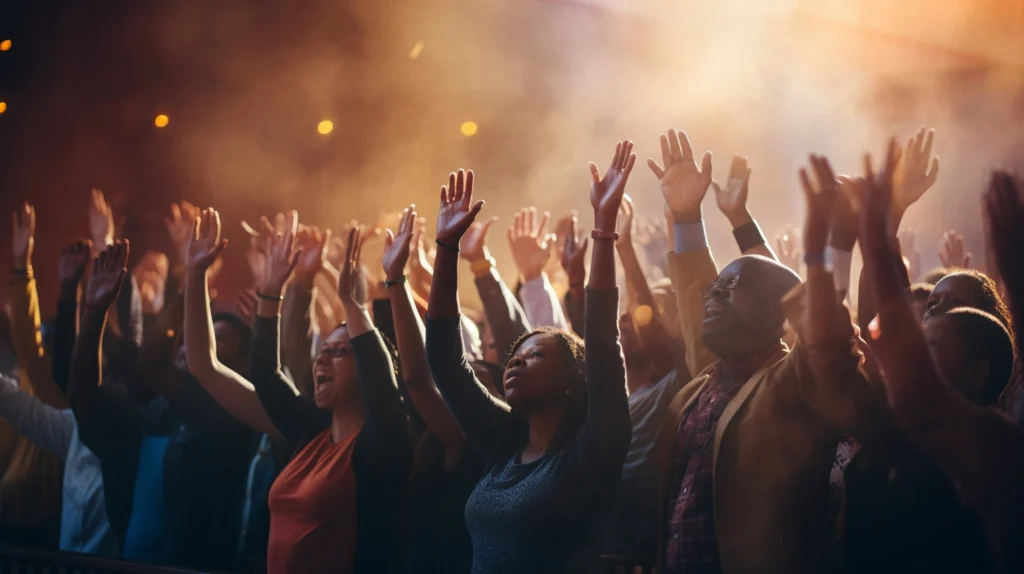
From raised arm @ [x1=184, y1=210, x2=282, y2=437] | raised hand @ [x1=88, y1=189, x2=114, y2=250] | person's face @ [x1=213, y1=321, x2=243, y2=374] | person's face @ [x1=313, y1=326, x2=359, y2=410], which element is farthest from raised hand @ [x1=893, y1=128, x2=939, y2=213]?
raised hand @ [x1=88, y1=189, x2=114, y2=250]

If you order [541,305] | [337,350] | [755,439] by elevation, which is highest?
[541,305]

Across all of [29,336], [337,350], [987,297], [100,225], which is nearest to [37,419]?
[29,336]

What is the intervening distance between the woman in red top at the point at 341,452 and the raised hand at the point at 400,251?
0.14 m

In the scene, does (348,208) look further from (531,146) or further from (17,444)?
(17,444)

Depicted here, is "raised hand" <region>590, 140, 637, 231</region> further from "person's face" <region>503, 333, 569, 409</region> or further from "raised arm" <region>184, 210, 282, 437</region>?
"raised arm" <region>184, 210, 282, 437</region>

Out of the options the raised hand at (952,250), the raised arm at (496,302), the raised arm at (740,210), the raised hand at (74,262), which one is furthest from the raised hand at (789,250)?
the raised hand at (74,262)

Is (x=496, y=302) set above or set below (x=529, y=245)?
below

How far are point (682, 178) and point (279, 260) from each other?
1.39 metres

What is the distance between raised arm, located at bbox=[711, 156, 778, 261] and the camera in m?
2.50

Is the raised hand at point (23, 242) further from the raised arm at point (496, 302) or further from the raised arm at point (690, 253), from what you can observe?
the raised arm at point (690, 253)

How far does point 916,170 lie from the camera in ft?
7.74

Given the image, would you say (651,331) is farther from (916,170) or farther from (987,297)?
(987,297)

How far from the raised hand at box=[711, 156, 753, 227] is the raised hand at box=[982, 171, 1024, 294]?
73 centimetres

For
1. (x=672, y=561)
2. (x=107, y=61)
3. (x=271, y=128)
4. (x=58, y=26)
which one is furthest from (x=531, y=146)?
(x=672, y=561)
